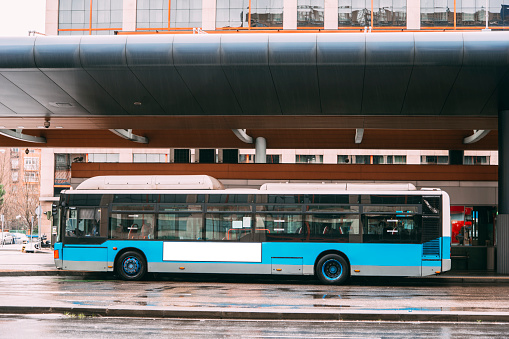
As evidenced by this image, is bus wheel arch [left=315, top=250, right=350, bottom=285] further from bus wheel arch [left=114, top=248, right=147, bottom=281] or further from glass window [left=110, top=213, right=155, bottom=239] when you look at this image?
bus wheel arch [left=114, top=248, right=147, bottom=281]

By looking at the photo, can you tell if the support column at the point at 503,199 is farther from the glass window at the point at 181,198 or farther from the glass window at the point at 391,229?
the glass window at the point at 181,198

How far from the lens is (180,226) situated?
17.3m

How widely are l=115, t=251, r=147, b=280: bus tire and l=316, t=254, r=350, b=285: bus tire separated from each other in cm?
526

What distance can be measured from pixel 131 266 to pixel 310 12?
1227 inches

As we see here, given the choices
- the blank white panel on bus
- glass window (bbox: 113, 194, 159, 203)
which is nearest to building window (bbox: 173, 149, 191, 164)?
glass window (bbox: 113, 194, 159, 203)

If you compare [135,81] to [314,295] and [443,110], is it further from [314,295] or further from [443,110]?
[443,110]

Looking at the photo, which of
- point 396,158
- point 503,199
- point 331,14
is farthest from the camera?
point 396,158

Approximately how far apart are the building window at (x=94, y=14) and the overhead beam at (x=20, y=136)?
1715 centimetres

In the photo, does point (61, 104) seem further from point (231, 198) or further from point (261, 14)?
point (261, 14)

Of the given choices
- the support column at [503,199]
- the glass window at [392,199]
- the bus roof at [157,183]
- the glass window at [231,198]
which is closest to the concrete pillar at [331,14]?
the support column at [503,199]

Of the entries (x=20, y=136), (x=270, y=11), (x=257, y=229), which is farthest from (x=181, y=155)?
(x=257, y=229)

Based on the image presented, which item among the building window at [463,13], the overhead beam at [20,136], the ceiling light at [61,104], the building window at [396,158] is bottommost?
the overhead beam at [20,136]

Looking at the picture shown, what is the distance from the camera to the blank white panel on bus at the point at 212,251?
55.4 ft

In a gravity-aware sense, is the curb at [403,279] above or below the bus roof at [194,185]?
below
